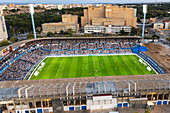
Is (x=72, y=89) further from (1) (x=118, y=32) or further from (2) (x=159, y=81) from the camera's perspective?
(1) (x=118, y=32)

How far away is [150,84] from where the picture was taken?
20500 millimetres

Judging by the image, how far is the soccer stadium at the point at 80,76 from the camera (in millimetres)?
19484

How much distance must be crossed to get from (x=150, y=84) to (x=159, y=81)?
1766 mm

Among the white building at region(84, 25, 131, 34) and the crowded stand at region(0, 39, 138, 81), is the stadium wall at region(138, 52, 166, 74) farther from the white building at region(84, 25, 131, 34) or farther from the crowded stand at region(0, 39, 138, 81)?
the white building at region(84, 25, 131, 34)

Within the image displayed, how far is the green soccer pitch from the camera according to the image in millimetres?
35188

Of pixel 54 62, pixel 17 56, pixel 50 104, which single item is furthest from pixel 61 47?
pixel 50 104

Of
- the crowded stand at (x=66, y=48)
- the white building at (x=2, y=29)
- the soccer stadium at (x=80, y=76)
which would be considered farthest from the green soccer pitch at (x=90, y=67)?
the white building at (x=2, y=29)

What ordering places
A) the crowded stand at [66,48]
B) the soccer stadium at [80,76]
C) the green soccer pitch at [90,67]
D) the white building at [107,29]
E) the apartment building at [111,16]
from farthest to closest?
1. the apartment building at [111,16]
2. the white building at [107,29]
3. the crowded stand at [66,48]
4. the green soccer pitch at [90,67]
5. the soccer stadium at [80,76]

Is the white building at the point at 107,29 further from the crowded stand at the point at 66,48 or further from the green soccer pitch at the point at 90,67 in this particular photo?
the green soccer pitch at the point at 90,67

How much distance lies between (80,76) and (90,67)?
19.1ft

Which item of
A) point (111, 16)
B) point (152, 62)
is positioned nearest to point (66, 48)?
point (152, 62)

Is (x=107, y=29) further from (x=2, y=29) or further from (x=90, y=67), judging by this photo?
(x=2, y=29)

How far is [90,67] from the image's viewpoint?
39094 millimetres

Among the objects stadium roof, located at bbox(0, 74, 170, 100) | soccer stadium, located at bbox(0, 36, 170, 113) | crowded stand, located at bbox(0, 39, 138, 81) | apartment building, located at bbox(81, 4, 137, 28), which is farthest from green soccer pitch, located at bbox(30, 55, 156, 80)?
apartment building, located at bbox(81, 4, 137, 28)
